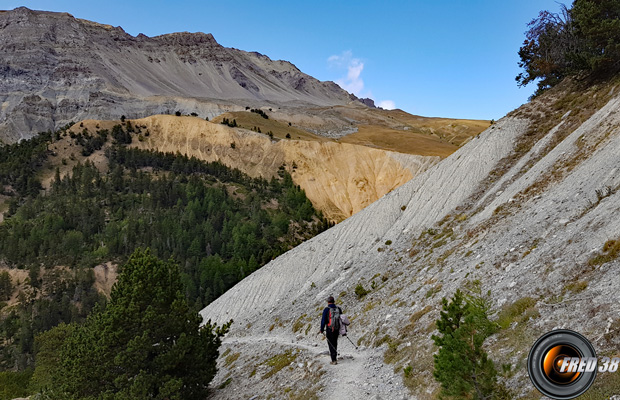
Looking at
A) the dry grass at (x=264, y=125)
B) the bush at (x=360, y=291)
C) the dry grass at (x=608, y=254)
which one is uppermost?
the dry grass at (x=264, y=125)

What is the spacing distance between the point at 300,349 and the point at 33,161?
13869cm

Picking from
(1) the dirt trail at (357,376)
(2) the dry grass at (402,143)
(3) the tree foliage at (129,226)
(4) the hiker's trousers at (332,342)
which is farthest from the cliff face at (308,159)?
(4) the hiker's trousers at (332,342)

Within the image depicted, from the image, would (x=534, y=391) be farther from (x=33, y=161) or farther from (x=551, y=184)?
(x=33, y=161)

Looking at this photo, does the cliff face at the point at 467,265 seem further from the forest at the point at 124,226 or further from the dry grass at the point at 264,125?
the dry grass at the point at 264,125

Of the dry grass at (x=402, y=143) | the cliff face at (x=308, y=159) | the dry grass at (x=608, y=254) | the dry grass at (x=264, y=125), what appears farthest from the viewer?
the dry grass at (x=264, y=125)

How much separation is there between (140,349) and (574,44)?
41.1 m

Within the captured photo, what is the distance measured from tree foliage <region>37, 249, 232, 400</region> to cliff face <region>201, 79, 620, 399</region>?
7.47 ft

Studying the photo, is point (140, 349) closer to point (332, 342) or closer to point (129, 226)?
point (332, 342)

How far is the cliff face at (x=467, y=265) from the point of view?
35.4 feet

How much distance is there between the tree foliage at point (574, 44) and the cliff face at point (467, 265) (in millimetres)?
2461

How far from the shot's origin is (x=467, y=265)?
18.2 m

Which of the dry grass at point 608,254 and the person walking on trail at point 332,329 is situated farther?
the person walking on trail at point 332,329

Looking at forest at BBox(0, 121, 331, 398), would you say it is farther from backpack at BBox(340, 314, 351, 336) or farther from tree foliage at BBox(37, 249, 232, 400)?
backpack at BBox(340, 314, 351, 336)

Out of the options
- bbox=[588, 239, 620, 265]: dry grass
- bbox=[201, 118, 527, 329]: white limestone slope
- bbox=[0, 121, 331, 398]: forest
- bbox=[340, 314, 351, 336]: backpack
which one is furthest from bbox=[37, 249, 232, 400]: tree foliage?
bbox=[0, 121, 331, 398]: forest
